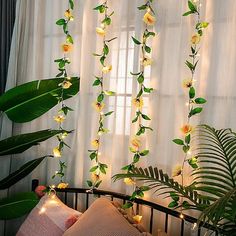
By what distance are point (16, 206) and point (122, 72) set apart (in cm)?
115

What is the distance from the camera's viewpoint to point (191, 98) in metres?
1.64

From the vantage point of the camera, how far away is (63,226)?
6.06 feet

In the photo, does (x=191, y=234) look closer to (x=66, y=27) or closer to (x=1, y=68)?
(x=66, y=27)

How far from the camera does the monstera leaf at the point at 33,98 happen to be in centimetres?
218

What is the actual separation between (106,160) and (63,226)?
45 centimetres

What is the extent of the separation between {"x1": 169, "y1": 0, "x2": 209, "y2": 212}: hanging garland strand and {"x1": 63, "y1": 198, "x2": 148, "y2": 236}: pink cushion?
25 cm

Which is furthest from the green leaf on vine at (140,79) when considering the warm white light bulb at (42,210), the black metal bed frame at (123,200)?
the warm white light bulb at (42,210)

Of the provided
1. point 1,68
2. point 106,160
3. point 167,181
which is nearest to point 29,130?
point 1,68

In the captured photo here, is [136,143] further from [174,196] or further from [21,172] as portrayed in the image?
[21,172]

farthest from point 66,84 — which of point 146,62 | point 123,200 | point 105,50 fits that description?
point 123,200

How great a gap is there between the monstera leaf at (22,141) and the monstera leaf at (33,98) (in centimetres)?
14

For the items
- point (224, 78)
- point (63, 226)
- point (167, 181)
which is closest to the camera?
point (167, 181)

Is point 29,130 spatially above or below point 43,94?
below

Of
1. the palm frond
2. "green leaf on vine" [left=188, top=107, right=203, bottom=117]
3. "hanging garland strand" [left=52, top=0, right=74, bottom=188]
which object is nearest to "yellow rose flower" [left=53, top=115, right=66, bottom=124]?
"hanging garland strand" [left=52, top=0, right=74, bottom=188]
